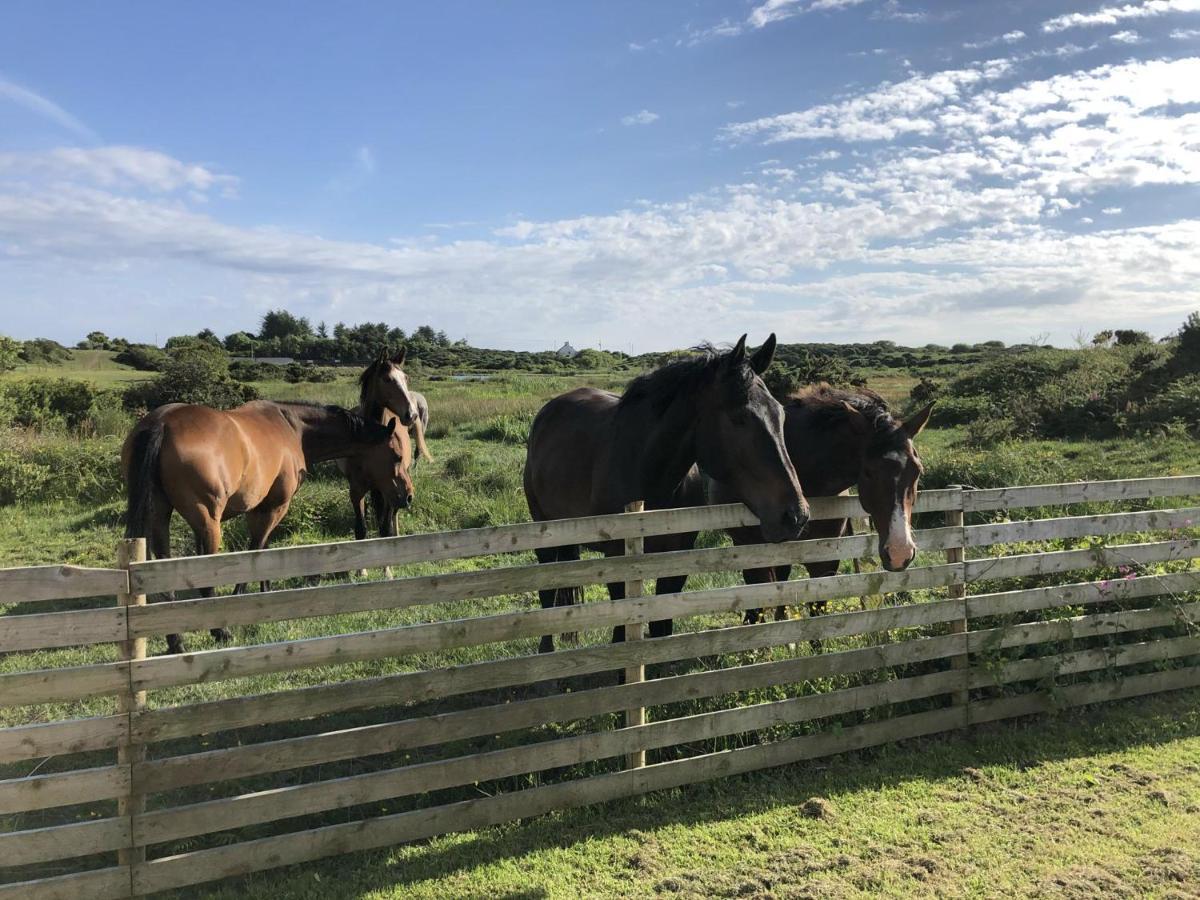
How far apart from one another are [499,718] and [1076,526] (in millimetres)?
4116

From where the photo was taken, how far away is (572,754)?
11.9 ft

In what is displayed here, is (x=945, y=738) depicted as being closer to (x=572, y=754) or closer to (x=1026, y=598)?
(x=1026, y=598)

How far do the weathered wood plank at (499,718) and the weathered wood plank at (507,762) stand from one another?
11cm

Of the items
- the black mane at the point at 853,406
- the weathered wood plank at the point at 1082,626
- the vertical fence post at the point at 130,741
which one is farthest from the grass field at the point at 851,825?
the black mane at the point at 853,406

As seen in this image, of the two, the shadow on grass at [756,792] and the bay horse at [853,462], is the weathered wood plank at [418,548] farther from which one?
the shadow on grass at [756,792]

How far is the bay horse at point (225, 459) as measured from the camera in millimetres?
5938

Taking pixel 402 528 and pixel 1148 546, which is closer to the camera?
pixel 1148 546

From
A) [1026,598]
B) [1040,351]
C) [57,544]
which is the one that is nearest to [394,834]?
[1026,598]

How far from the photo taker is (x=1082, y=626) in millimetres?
4801

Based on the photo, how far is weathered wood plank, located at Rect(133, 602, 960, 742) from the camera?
2969mm

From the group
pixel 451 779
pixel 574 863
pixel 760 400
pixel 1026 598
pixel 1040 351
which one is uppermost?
pixel 1040 351

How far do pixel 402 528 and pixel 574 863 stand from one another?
25.9 feet

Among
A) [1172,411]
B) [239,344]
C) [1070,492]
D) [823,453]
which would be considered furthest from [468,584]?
[239,344]

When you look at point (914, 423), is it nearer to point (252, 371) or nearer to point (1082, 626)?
point (1082, 626)
